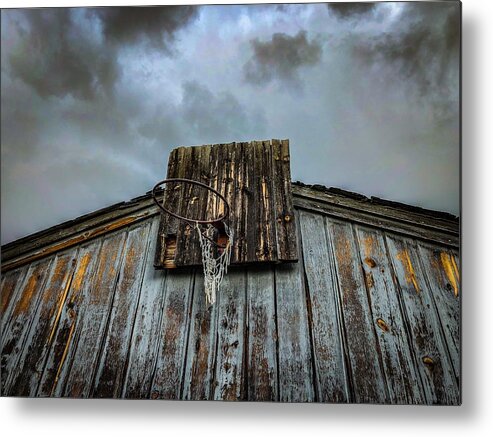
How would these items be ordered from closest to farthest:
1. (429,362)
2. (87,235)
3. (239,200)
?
(429,362), (239,200), (87,235)

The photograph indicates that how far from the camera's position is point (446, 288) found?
2217mm

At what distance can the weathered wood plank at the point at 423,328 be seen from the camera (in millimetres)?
2070

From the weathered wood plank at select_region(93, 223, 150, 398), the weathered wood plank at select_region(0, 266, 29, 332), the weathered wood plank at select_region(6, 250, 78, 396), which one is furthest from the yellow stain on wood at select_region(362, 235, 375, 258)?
the weathered wood plank at select_region(0, 266, 29, 332)

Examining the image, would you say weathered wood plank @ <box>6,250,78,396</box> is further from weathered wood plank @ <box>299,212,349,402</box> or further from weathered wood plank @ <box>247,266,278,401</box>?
weathered wood plank @ <box>299,212,349,402</box>

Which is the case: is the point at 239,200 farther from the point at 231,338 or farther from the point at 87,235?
the point at 87,235

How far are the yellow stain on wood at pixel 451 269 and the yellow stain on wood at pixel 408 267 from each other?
14 centimetres

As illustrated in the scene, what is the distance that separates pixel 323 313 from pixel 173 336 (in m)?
0.70

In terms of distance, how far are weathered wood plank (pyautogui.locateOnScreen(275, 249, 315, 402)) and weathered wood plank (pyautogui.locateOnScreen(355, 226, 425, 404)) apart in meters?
0.32

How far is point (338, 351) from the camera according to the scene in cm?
216

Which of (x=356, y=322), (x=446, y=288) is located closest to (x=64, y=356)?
(x=356, y=322)

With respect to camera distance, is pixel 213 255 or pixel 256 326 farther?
pixel 213 255

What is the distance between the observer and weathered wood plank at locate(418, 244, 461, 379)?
84.0 inches

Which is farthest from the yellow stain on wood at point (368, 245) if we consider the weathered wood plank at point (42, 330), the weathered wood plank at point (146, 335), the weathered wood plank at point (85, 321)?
the weathered wood plank at point (42, 330)

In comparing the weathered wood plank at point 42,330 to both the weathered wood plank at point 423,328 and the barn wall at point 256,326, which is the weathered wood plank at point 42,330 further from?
the weathered wood plank at point 423,328
